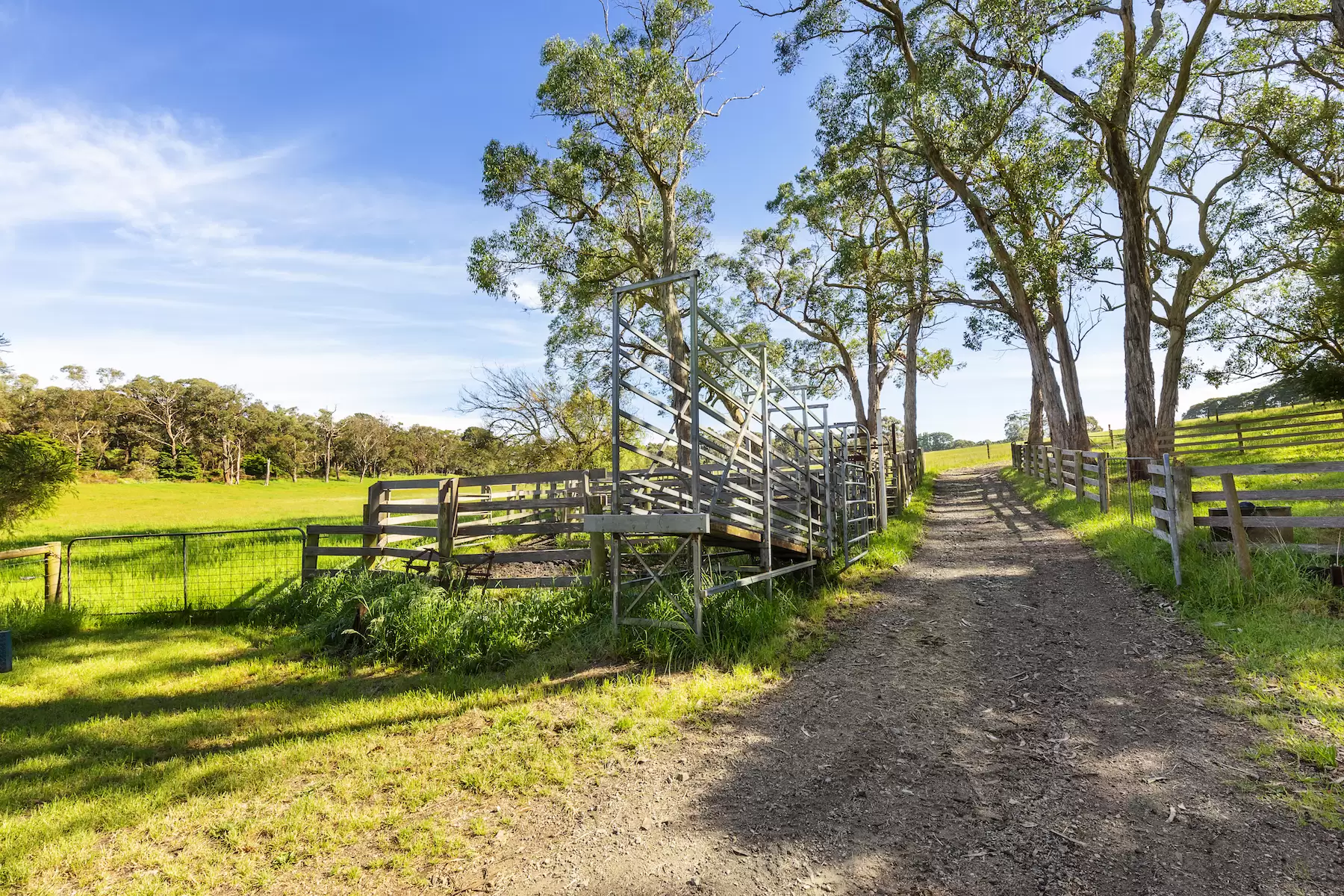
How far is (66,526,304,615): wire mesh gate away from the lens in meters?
8.99

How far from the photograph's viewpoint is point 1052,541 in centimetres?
1092

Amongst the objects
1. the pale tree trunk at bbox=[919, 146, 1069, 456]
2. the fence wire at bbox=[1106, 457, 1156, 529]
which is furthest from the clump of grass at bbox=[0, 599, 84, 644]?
the pale tree trunk at bbox=[919, 146, 1069, 456]

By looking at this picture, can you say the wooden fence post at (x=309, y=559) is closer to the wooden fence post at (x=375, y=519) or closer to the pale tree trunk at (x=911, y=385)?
the wooden fence post at (x=375, y=519)

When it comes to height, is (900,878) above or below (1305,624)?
below

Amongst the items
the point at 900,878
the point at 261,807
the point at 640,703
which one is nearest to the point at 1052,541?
the point at 640,703

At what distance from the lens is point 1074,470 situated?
50.2ft

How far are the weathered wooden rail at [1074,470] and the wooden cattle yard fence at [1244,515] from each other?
440 cm

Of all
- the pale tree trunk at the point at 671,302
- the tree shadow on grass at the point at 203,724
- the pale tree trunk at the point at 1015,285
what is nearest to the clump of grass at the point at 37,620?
the tree shadow on grass at the point at 203,724

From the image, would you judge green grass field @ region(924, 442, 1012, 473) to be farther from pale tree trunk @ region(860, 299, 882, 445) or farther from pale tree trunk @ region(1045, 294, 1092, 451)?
pale tree trunk @ region(1045, 294, 1092, 451)

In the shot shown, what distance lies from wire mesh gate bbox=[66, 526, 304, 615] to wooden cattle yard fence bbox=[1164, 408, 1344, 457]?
2505 cm

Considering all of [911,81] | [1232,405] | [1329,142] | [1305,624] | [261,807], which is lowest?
[261,807]

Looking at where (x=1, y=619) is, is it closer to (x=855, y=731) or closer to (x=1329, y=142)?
(x=855, y=731)

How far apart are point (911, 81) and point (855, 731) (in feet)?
56.0

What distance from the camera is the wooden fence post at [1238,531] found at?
251 inches
